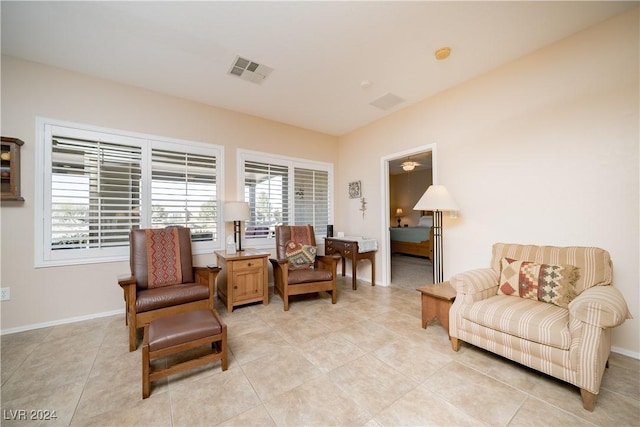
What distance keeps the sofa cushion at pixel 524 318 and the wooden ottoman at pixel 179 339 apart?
2.00 metres

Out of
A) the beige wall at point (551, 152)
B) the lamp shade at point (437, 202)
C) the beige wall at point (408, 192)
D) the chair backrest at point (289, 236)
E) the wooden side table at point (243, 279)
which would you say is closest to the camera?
the beige wall at point (551, 152)

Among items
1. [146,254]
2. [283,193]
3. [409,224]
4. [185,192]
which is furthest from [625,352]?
[409,224]

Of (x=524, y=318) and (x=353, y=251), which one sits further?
(x=353, y=251)

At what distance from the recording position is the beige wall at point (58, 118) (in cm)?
250

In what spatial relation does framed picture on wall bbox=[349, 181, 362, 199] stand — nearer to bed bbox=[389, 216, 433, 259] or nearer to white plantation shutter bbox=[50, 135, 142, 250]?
bed bbox=[389, 216, 433, 259]

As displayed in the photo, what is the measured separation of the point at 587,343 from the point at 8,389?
3.78m

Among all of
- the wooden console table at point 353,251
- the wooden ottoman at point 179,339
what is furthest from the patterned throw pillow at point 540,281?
the wooden ottoman at point 179,339

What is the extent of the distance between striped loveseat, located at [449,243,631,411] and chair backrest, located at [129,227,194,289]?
2854 millimetres

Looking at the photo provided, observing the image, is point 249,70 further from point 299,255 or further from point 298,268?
point 298,268

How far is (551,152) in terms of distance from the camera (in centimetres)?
241

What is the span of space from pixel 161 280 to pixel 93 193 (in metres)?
1.32

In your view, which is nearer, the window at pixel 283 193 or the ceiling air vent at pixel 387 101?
the ceiling air vent at pixel 387 101

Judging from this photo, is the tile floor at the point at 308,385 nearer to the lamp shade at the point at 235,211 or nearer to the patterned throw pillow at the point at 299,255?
the patterned throw pillow at the point at 299,255

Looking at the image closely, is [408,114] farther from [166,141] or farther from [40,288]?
[40,288]
